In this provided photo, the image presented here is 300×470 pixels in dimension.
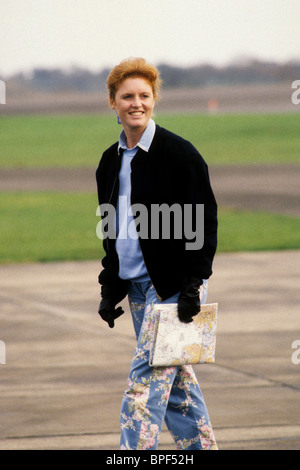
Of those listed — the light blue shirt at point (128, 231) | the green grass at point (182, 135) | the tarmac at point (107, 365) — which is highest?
the green grass at point (182, 135)

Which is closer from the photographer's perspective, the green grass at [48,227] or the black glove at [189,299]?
the black glove at [189,299]

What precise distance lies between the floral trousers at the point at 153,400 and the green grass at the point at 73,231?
6.90 meters

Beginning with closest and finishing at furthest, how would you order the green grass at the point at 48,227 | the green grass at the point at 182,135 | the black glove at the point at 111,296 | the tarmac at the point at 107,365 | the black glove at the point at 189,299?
the black glove at the point at 189,299, the black glove at the point at 111,296, the tarmac at the point at 107,365, the green grass at the point at 48,227, the green grass at the point at 182,135

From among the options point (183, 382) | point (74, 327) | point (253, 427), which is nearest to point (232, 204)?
point (74, 327)

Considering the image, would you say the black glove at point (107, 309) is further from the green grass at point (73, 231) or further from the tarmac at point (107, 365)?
the green grass at point (73, 231)

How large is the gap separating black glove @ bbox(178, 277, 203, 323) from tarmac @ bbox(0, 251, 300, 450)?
1137mm

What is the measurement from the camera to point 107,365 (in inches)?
253

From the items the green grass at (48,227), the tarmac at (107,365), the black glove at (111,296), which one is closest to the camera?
the black glove at (111,296)

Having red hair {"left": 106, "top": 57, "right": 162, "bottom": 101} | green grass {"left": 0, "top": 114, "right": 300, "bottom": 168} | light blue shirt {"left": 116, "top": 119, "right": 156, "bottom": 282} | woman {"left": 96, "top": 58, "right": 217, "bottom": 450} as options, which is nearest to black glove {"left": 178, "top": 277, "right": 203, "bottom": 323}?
woman {"left": 96, "top": 58, "right": 217, "bottom": 450}

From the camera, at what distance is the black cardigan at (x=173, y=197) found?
3.97 m

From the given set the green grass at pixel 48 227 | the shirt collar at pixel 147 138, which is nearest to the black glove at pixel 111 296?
the shirt collar at pixel 147 138

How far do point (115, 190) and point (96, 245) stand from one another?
7.81 metres

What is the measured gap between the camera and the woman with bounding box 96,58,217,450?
397cm

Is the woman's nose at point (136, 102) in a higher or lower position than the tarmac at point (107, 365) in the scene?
higher
